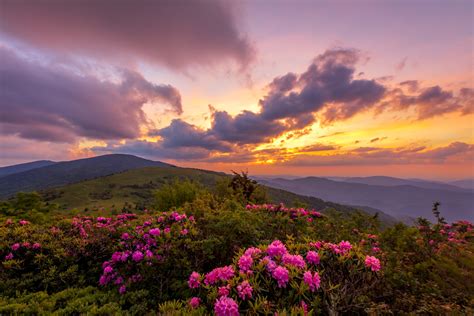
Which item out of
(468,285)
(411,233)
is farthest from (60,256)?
(411,233)

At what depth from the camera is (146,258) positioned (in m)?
4.88

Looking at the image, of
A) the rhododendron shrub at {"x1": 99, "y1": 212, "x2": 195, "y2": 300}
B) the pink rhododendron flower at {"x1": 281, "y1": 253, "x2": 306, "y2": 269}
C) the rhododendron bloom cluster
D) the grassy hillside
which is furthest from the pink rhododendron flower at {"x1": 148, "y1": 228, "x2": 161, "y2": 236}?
the grassy hillside

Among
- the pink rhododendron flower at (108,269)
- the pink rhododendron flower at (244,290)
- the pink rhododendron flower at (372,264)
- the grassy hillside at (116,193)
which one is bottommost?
the grassy hillside at (116,193)

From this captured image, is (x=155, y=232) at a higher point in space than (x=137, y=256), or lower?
higher

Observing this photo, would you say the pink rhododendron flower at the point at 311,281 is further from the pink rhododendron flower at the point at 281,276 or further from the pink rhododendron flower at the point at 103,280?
the pink rhododendron flower at the point at 103,280

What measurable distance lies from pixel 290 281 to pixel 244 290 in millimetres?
665

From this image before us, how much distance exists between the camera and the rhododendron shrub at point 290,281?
9.48 feet

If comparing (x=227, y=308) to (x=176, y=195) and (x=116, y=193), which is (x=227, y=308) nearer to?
(x=176, y=195)

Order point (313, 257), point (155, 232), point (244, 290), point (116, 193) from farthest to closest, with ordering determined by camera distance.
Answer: point (116, 193) < point (155, 232) < point (313, 257) < point (244, 290)

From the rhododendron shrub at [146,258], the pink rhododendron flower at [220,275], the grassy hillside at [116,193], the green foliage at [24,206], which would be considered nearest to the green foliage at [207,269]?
the rhododendron shrub at [146,258]

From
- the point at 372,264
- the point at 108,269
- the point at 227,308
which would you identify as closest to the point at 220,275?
the point at 227,308

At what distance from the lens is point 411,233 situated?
24.3 feet

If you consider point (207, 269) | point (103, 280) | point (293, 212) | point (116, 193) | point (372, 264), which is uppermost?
point (372, 264)

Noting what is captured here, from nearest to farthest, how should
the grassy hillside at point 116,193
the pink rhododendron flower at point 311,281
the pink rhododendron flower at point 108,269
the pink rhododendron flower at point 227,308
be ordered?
the pink rhododendron flower at point 227,308, the pink rhododendron flower at point 311,281, the pink rhododendron flower at point 108,269, the grassy hillside at point 116,193
